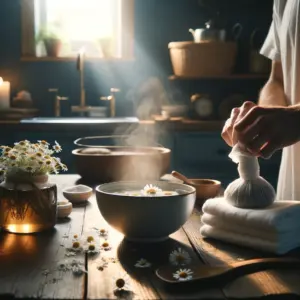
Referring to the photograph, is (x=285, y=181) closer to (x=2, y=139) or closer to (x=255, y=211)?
(x=255, y=211)

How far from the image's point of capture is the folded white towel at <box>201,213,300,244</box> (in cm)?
96

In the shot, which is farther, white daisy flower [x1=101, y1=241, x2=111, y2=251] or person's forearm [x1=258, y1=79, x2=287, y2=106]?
person's forearm [x1=258, y1=79, x2=287, y2=106]

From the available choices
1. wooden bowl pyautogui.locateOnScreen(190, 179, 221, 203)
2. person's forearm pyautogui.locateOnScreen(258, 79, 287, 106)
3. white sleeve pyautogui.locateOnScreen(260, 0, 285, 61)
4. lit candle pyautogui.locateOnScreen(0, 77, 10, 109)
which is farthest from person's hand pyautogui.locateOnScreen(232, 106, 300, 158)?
lit candle pyautogui.locateOnScreen(0, 77, 10, 109)

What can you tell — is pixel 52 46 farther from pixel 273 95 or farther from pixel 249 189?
pixel 249 189

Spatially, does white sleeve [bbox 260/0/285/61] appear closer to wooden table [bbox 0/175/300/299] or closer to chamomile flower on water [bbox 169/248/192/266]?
wooden table [bbox 0/175/300/299]

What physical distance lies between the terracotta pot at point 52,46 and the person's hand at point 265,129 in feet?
9.30

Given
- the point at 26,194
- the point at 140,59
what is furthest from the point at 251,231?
the point at 140,59

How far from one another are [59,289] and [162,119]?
2.46 metres

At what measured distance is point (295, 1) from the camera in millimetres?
1737

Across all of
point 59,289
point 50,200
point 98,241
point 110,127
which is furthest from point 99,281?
point 110,127

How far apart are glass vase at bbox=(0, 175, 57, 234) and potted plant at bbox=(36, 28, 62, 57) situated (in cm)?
278

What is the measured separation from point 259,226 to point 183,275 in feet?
0.71

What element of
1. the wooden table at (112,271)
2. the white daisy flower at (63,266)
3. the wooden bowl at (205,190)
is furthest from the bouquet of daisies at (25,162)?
the wooden bowl at (205,190)

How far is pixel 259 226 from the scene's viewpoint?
0.98 meters
